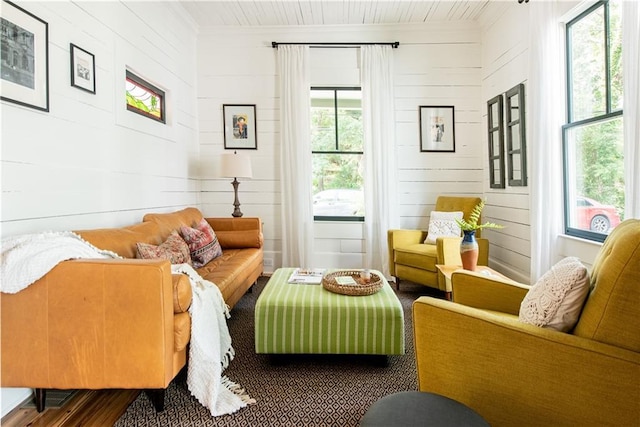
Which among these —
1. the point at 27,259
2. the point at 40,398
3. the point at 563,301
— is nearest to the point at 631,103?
the point at 563,301

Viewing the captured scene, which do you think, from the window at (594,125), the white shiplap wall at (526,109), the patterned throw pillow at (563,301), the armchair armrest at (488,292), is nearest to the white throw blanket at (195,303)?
the armchair armrest at (488,292)

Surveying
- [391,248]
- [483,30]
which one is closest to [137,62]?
[391,248]

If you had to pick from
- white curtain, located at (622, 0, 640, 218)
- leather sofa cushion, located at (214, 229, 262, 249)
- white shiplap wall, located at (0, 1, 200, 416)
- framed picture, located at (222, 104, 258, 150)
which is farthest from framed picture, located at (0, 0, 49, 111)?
white curtain, located at (622, 0, 640, 218)

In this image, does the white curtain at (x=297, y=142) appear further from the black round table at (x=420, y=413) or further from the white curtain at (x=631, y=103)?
the black round table at (x=420, y=413)

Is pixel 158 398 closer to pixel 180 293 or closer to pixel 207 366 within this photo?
pixel 207 366

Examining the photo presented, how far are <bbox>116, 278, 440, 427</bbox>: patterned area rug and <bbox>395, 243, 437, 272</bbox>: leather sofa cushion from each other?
1071 millimetres

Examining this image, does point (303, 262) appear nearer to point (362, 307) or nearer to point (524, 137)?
point (362, 307)

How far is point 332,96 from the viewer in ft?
14.6

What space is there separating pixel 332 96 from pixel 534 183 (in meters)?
2.57

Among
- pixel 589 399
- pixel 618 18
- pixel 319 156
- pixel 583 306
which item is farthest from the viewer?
pixel 319 156

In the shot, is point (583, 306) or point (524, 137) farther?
point (524, 137)

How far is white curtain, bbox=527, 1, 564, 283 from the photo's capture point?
107 inches

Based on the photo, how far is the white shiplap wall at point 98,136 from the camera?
74.2 inches

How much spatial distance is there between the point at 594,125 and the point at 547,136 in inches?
11.7
